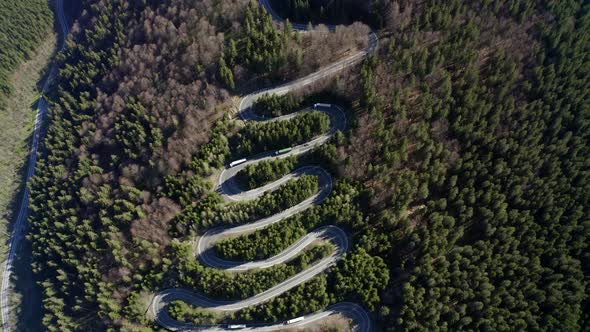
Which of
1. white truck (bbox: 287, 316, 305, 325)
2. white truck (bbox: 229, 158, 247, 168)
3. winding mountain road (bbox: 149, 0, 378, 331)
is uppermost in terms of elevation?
white truck (bbox: 229, 158, 247, 168)

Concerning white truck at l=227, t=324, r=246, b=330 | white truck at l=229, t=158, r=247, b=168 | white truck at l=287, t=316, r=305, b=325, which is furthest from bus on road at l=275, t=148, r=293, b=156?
white truck at l=227, t=324, r=246, b=330

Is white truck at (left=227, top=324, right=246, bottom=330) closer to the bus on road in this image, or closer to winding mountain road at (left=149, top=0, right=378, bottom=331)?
winding mountain road at (left=149, top=0, right=378, bottom=331)

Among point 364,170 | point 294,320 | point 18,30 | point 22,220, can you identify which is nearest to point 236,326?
point 294,320

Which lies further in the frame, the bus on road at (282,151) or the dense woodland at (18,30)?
the dense woodland at (18,30)

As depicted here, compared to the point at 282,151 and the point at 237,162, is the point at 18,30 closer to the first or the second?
the point at 237,162

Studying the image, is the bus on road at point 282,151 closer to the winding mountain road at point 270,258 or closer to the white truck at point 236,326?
the winding mountain road at point 270,258

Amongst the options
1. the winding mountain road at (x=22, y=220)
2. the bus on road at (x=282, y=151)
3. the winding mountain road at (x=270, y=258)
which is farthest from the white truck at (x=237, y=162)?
the winding mountain road at (x=22, y=220)

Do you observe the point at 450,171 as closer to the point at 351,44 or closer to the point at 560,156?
the point at 560,156
